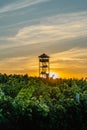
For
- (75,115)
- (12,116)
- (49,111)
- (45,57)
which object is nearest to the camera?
(12,116)

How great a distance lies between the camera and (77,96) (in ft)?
47.1

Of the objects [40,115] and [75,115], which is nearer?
[40,115]

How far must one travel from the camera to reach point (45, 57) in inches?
1287

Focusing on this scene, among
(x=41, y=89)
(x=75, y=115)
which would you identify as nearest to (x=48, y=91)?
(x=41, y=89)

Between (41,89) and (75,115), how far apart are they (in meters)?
1.29

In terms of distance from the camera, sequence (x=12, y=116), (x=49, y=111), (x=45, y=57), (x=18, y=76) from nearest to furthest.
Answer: (x=12, y=116) < (x=49, y=111) < (x=18, y=76) < (x=45, y=57)

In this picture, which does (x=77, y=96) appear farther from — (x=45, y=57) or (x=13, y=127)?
(x=45, y=57)

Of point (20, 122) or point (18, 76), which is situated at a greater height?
point (18, 76)

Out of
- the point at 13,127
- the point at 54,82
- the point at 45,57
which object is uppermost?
the point at 45,57

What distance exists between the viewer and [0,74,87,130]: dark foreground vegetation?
11693 mm

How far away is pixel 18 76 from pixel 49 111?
27.3 feet

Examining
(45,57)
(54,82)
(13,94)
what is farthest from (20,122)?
(45,57)

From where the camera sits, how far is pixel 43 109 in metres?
12.3

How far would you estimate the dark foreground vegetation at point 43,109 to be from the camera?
1169 centimetres
